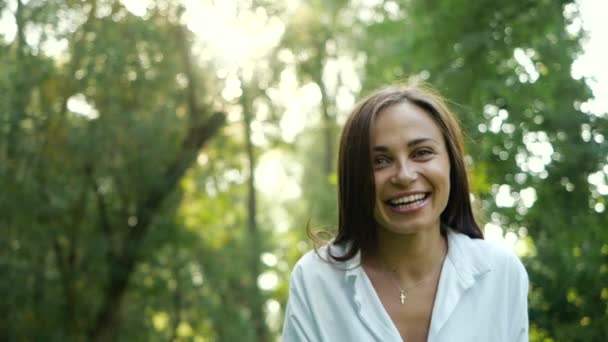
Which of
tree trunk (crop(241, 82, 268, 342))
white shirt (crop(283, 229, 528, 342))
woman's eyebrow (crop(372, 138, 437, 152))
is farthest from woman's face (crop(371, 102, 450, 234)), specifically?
tree trunk (crop(241, 82, 268, 342))

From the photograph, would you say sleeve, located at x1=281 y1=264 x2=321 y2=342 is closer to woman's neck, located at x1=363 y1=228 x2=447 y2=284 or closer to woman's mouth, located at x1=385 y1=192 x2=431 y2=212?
woman's neck, located at x1=363 y1=228 x2=447 y2=284

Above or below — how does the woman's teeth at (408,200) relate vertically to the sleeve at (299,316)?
above

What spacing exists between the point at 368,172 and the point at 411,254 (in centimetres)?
36

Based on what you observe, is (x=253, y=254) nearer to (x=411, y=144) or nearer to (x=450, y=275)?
(x=450, y=275)

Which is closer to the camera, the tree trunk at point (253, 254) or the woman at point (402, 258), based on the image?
the woman at point (402, 258)

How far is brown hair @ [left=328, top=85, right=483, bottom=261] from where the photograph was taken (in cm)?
294

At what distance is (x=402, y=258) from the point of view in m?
3.09

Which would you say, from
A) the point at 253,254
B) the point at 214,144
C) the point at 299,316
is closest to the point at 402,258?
the point at 299,316

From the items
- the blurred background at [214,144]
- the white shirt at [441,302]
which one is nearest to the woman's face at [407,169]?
the white shirt at [441,302]

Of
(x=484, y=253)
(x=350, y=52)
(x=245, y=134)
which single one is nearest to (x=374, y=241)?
(x=484, y=253)

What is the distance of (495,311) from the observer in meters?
2.93

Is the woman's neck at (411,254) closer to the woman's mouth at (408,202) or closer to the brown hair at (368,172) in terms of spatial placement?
the brown hair at (368,172)

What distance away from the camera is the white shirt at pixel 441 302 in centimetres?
288

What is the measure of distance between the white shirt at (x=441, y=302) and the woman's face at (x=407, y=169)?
0.21 m
